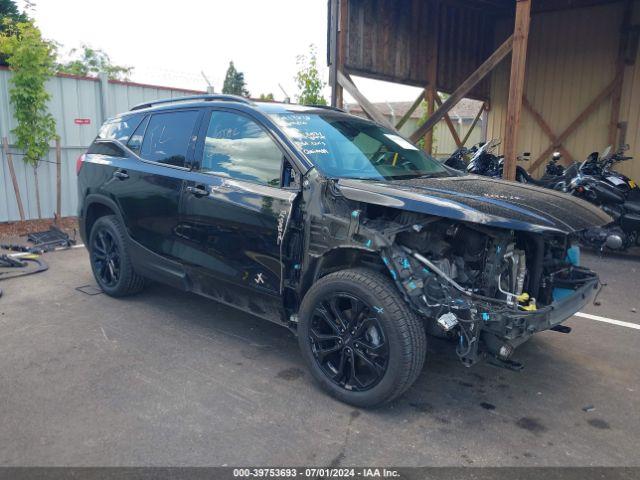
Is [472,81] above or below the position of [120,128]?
above

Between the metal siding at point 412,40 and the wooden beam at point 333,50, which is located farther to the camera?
the metal siding at point 412,40

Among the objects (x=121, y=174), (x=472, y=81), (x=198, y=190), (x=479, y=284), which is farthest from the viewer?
(x=472, y=81)

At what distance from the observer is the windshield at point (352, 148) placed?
3689 millimetres

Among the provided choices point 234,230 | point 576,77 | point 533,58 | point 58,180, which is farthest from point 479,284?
point 533,58

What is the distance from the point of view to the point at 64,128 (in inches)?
374

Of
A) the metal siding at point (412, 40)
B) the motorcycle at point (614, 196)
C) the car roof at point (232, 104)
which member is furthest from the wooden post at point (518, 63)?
the car roof at point (232, 104)

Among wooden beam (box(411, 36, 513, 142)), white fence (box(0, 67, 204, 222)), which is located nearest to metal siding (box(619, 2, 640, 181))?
wooden beam (box(411, 36, 513, 142))

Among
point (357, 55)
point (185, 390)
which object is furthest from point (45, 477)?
point (357, 55)

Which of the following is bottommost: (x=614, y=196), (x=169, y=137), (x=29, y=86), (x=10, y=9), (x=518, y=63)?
(x=614, y=196)

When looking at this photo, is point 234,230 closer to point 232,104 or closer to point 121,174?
point 232,104

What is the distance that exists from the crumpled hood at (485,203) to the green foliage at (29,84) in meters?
7.11

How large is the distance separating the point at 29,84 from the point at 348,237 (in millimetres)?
7419

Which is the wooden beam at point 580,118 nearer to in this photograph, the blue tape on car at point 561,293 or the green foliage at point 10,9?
the blue tape on car at point 561,293

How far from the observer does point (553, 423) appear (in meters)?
3.15
